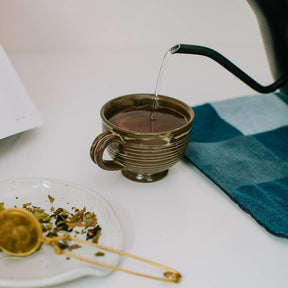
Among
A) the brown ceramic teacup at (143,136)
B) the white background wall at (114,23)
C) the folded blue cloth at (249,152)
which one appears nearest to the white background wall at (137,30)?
the white background wall at (114,23)

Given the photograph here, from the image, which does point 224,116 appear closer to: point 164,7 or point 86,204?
point 86,204

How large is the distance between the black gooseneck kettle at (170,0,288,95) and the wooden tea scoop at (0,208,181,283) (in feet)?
0.89

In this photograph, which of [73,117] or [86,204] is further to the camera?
[73,117]

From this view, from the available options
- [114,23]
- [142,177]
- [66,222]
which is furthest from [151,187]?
[114,23]

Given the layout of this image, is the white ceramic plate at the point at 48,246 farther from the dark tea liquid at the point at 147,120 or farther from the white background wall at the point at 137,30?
the white background wall at the point at 137,30

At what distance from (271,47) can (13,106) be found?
1.34 feet

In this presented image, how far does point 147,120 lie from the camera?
506 millimetres

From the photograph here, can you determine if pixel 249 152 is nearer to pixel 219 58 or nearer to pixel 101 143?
pixel 219 58

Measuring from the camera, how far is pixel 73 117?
711 mm

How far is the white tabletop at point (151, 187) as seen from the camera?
0.39m

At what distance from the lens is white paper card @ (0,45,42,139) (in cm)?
56

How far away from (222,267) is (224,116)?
0.39 meters

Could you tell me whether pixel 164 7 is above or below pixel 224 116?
above

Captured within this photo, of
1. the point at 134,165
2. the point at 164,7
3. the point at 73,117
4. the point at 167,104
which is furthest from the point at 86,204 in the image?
the point at 164,7
